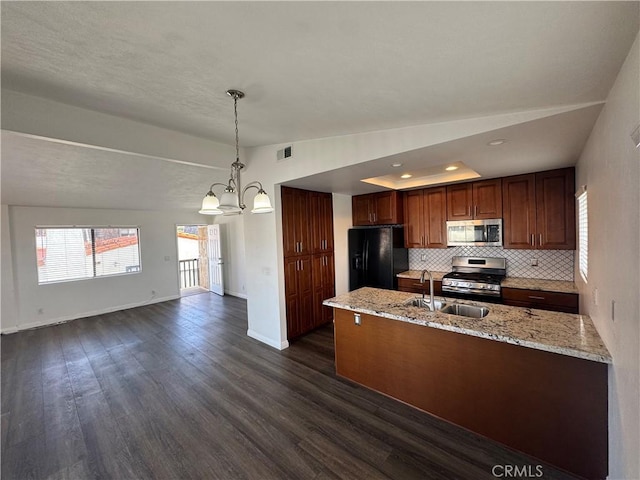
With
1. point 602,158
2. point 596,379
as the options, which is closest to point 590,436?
point 596,379

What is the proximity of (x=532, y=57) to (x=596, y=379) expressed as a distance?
1871mm

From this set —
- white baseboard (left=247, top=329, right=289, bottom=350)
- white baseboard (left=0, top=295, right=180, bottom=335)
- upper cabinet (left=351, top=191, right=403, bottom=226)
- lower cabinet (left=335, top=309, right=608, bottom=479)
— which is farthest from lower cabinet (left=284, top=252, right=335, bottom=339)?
white baseboard (left=0, top=295, right=180, bottom=335)

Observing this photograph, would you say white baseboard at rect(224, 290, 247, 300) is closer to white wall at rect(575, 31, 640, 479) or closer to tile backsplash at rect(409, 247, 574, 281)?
tile backsplash at rect(409, 247, 574, 281)

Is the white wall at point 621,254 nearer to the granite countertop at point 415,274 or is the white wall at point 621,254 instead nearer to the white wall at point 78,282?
the granite countertop at point 415,274

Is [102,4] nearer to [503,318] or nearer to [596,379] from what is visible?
[503,318]

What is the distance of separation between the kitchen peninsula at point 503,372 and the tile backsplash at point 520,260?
5.91 feet

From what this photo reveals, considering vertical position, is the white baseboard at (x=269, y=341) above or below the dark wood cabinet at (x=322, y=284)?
below

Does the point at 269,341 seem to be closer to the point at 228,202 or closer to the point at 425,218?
the point at 228,202

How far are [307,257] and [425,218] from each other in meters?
2.04

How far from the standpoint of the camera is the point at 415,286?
409 centimetres

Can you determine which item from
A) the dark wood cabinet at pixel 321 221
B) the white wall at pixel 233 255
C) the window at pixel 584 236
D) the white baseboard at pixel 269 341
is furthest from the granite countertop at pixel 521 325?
the white wall at pixel 233 255

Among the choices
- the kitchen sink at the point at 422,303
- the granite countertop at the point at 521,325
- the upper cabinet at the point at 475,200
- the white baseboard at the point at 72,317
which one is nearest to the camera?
the granite countertop at the point at 521,325

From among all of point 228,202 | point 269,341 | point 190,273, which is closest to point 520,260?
point 269,341

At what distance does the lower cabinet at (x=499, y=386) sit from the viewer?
1588mm
